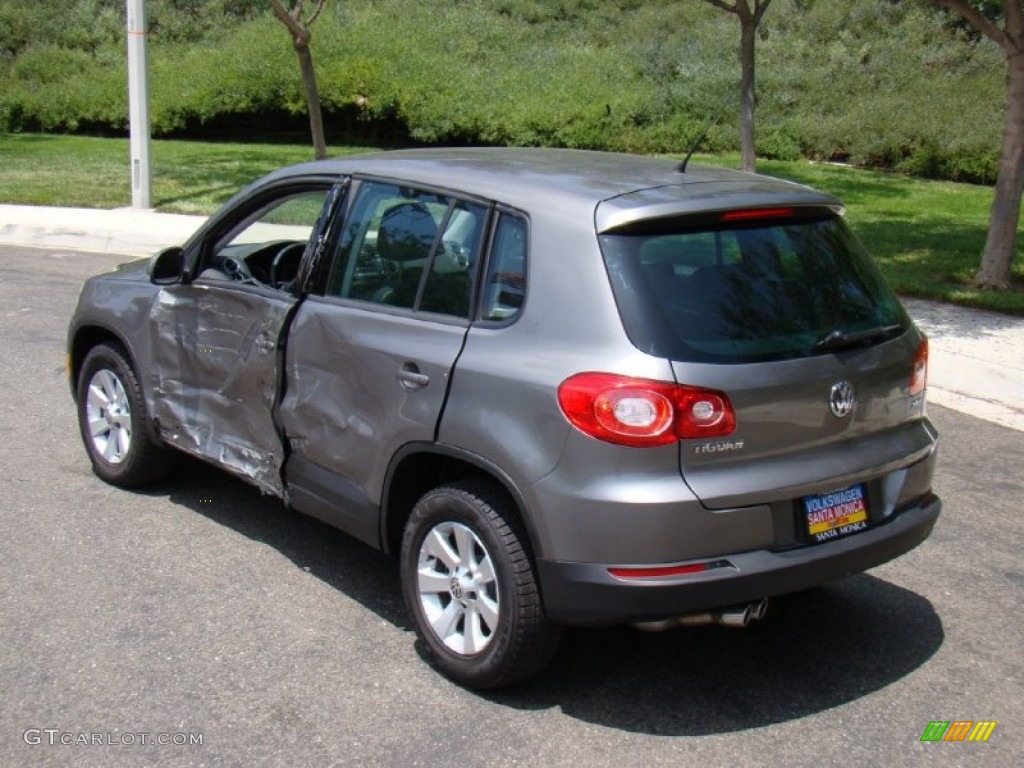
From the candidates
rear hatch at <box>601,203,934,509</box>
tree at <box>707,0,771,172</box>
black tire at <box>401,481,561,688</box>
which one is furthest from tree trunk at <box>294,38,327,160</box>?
rear hatch at <box>601,203,934,509</box>

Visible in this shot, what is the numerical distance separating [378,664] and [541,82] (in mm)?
20733

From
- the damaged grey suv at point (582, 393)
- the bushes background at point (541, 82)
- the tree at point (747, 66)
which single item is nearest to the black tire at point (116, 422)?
the damaged grey suv at point (582, 393)

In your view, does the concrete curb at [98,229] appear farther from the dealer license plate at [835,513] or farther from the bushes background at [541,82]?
the dealer license plate at [835,513]

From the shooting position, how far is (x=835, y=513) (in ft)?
13.4

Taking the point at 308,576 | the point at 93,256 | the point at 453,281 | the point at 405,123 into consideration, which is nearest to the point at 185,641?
the point at 308,576

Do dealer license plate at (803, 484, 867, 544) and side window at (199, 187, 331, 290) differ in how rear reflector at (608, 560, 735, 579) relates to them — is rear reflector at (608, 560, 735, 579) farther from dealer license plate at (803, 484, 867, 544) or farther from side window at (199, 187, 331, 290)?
side window at (199, 187, 331, 290)

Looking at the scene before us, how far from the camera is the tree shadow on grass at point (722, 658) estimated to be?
415cm

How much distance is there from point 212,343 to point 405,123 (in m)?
18.9

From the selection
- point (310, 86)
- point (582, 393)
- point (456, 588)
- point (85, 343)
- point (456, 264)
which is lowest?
point (456, 588)

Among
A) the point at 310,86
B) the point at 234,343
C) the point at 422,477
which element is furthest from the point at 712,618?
the point at 310,86

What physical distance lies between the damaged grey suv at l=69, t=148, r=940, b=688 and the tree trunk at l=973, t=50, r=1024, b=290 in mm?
6643

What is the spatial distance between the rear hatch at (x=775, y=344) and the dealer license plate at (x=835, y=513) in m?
0.05

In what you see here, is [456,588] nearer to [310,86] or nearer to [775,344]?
[775,344]

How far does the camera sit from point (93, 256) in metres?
13.4
